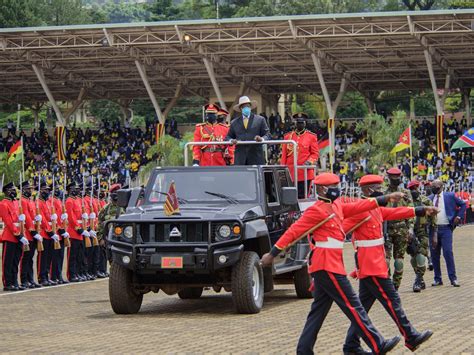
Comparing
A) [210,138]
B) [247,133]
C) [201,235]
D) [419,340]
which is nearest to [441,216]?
[247,133]

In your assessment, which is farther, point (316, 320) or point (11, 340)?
point (11, 340)

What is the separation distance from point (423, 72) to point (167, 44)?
52.2 feet

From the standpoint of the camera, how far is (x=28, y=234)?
2103 centimetres

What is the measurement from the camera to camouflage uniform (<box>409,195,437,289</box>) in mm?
18609

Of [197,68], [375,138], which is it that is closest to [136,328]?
[375,138]

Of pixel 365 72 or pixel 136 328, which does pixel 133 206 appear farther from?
pixel 365 72

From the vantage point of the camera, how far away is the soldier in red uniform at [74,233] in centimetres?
2275

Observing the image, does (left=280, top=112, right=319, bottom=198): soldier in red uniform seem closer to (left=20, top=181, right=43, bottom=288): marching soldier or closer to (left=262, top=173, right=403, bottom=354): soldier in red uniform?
(left=20, top=181, right=43, bottom=288): marching soldier

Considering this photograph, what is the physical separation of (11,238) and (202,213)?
6468 millimetres

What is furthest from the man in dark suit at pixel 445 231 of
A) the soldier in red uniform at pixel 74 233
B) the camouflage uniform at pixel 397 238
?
the soldier in red uniform at pixel 74 233

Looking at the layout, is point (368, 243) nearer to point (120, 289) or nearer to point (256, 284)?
point (256, 284)

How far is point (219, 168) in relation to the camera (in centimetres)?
1647

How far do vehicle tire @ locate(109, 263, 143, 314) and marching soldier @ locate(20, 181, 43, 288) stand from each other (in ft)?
19.5

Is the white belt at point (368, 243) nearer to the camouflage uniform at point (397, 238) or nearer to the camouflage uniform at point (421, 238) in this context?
the camouflage uniform at point (397, 238)
